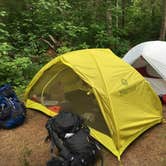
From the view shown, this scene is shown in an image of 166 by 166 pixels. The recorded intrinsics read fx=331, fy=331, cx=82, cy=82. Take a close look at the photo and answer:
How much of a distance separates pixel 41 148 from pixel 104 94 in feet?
4.62

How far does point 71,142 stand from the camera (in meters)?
4.91

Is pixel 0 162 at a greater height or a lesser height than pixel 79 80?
lesser

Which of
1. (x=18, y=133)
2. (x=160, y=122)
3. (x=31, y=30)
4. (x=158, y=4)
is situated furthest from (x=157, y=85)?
(x=158, y=4)

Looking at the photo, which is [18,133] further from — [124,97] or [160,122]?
[160,122]

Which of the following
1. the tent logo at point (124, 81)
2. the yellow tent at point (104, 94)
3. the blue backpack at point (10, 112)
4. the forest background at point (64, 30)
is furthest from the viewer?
the forest background at point (64, 30)

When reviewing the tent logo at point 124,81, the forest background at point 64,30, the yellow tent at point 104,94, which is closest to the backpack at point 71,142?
the yellow tent at point 104,94

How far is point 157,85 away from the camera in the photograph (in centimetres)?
744

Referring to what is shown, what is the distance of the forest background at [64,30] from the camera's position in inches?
352

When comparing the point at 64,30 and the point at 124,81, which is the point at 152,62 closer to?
the point at 124,81

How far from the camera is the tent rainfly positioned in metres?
7.10

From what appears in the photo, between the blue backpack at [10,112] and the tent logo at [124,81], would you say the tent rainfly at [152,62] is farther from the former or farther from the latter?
the blue backpack at [10,112]

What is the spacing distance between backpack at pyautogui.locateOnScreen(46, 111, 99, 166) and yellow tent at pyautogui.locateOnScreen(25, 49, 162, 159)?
48 centimetres

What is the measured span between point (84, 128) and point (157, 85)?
9.24 feet

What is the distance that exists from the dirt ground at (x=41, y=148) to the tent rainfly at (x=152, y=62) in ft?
4.34
